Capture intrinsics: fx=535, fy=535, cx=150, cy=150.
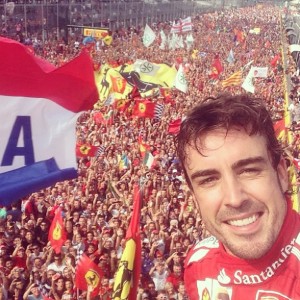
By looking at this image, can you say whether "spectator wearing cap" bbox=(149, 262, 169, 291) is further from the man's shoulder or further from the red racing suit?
the red racing suit

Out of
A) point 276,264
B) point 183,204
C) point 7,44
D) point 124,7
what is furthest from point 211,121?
point 124,7

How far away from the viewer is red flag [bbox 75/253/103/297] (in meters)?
5.23

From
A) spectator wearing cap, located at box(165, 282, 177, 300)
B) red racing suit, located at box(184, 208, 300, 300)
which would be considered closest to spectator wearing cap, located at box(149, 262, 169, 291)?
spectator wearing cap, located at box(165, 282, 177, 300)

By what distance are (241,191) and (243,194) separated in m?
0.01

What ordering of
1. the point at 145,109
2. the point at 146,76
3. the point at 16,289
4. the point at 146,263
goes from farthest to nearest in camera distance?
the point at 146,76 < the point at 145,109 < the point at 146,263 < the point at 16,289

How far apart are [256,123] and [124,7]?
44.7 metres

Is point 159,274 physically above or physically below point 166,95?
below

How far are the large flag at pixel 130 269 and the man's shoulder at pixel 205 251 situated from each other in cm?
153

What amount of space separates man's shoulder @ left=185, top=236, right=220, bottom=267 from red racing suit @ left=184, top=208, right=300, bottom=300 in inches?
0.8

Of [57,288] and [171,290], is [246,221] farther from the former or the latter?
[57,288]

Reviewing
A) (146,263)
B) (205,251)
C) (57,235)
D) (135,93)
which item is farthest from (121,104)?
(205,251)

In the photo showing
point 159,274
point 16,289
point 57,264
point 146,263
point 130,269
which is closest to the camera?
point 130,269

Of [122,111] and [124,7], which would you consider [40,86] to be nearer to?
[122,111]

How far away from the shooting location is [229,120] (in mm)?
1801
